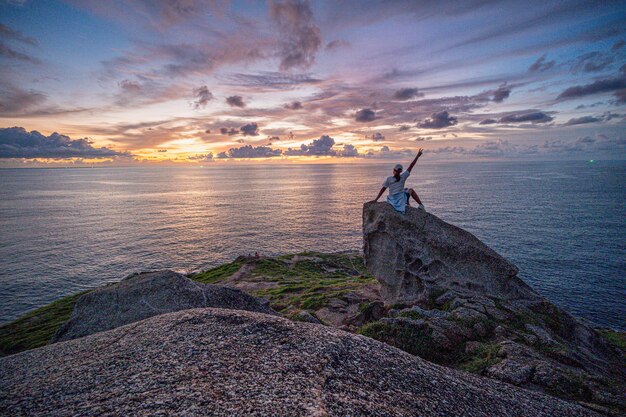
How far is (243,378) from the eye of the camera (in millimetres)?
9109

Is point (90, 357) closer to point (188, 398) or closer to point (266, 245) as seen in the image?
point (188, 398)

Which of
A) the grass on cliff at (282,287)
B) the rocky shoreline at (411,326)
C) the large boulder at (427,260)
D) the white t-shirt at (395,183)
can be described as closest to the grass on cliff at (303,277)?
the grass on cliff at (282,287)

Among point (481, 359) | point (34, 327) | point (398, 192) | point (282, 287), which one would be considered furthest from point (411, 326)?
point (34, 327)

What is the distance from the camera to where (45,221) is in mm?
111125

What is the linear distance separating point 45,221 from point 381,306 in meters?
135

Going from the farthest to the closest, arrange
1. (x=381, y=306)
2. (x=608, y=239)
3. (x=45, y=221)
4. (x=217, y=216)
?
(x=217, y=216) < (x=45, y=221) < (x=608, y=239) < (x=381, y=306)

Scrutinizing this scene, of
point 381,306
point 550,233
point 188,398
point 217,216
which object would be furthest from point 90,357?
point 217,216

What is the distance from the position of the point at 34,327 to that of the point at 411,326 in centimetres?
4884

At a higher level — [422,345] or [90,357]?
[90,357]

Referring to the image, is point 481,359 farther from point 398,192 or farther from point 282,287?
point 282,287

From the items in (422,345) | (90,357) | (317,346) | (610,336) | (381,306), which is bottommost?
(610,336)

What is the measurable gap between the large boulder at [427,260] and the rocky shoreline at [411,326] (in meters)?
0.09

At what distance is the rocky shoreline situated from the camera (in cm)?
1041

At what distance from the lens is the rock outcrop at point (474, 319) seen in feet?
Result: 43.3
